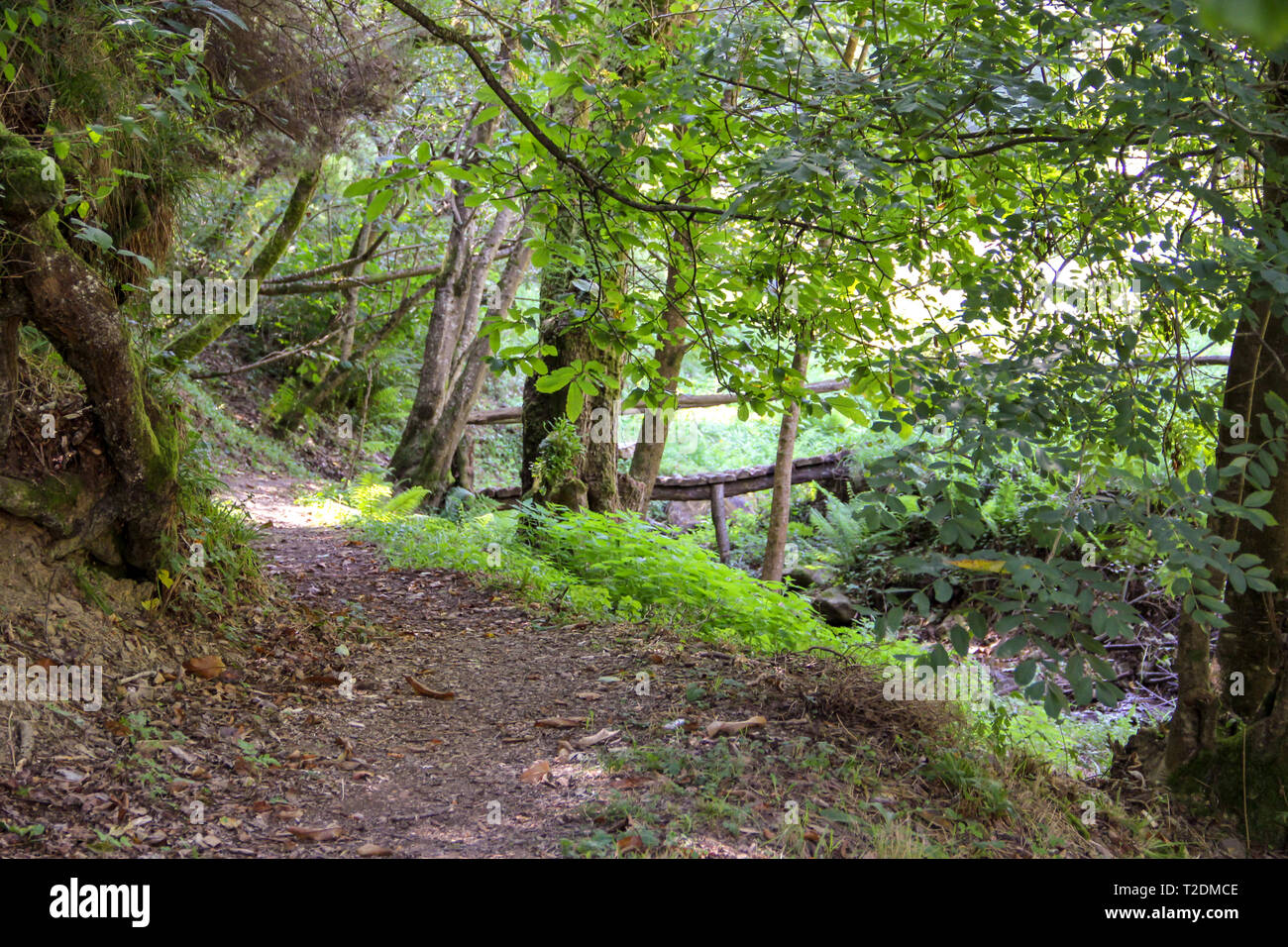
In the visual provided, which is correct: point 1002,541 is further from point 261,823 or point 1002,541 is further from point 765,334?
point 261,823

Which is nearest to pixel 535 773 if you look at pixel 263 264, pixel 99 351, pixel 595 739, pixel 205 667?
pixel 595 739

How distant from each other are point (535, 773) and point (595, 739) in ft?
1.39

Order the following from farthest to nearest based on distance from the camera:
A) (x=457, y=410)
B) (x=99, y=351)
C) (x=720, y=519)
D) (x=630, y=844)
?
(x=720, y=519) < (x=457, y=410) < (x=99, y=351) < (x=630, y=844)

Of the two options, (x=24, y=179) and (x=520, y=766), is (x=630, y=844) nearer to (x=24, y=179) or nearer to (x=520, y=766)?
(x=520, y=766)

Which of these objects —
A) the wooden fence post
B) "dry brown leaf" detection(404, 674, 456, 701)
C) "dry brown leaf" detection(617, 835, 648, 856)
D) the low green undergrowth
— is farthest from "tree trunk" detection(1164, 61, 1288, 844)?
the wooden fence post

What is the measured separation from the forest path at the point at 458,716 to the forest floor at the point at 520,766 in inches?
0.6

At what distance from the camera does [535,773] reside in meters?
3.75

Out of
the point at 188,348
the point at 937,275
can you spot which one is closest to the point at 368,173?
the point at 188,348

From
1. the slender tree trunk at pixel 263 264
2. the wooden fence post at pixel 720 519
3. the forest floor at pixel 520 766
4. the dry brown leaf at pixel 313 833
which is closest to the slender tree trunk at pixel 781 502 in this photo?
A: the wooden fence post at pixel 720 519

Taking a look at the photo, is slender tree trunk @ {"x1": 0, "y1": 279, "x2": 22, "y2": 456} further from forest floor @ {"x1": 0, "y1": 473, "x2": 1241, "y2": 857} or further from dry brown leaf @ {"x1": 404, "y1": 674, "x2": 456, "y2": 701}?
dry brown leaf @ {"x1": 404, "y1": 674, "x2": 456, "y2": 701}

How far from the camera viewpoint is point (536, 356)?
4191 mm
